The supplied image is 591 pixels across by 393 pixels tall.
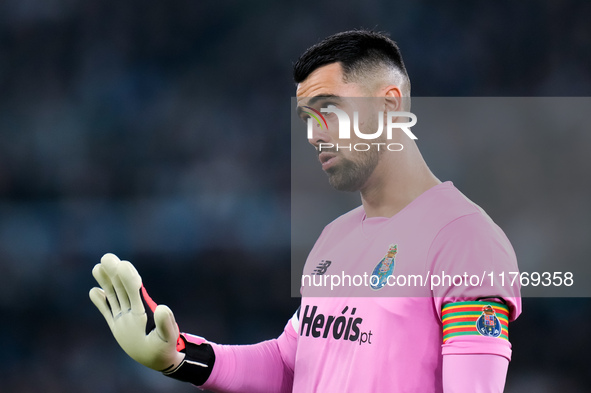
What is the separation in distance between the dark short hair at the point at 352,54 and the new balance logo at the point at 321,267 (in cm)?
54

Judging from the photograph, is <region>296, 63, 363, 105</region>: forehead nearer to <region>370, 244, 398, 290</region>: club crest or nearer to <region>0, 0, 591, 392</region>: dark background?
<region>370, 244, 398, 290</region>: club crest

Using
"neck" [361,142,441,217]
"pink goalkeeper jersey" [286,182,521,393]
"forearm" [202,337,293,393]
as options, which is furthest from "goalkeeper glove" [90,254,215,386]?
"neck" [361,142,441,217]

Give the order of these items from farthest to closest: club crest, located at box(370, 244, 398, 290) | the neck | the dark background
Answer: the dark background
the neck
club crest, located at box(370, 244, 398, 290)

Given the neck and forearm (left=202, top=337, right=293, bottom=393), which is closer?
the neck

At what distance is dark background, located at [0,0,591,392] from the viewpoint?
5.02 meters

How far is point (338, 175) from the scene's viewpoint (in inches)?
78.3

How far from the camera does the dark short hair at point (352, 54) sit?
1983mm

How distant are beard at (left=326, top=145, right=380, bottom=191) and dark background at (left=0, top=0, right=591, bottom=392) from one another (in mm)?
3032

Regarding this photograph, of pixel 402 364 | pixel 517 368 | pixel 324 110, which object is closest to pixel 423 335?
pixel 402 364

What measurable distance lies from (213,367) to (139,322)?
0.98ft

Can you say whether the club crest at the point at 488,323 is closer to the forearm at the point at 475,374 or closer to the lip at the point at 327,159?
the forearm at the point at 475,374

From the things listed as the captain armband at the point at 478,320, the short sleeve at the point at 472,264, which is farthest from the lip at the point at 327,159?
the captain armband at the point at 478,320

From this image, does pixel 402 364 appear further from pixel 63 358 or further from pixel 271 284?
pixel 63 358

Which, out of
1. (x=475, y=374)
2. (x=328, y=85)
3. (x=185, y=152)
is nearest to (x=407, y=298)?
(x=475, y=374)
